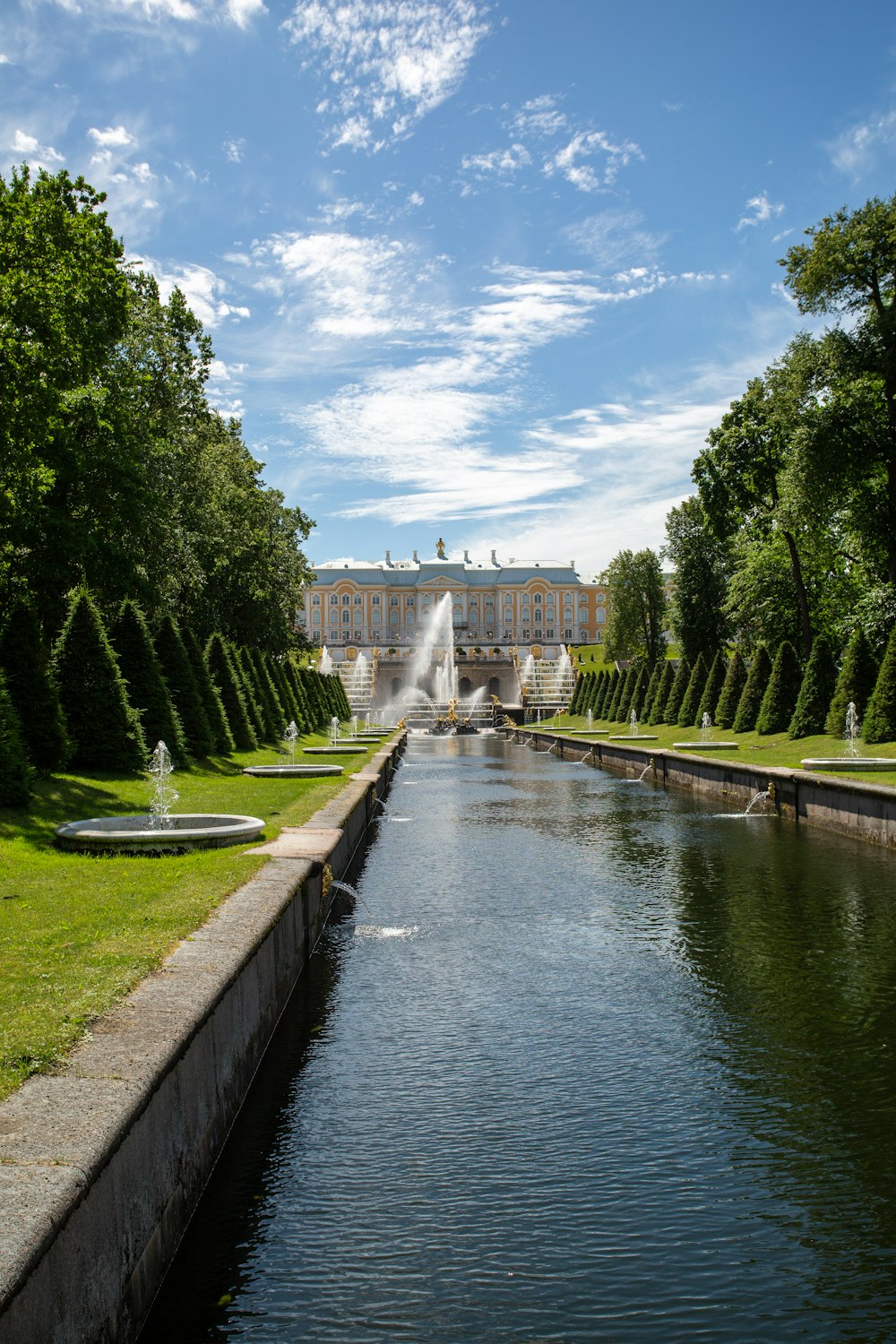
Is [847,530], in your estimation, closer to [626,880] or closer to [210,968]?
[626,880]

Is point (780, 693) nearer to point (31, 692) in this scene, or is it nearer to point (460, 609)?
point (31, 692)

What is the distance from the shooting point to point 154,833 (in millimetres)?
8898

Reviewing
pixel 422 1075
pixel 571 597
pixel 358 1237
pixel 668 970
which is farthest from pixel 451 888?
pixel 571 597

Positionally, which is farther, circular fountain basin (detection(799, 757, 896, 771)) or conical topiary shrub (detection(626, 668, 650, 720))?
conical topiary shrub (detection(626, 668, 650, 720))

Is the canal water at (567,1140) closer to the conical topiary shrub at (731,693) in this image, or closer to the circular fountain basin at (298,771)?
the circular fountain basin at (298,771)

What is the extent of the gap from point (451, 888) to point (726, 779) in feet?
35.2

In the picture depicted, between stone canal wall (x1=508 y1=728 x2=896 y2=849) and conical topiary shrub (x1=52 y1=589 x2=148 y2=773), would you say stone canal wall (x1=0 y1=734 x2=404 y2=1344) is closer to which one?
stone canal wall (x1=508 y1=728 x2=896 y2=849)

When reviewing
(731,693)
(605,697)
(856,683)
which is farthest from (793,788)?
(605,697)

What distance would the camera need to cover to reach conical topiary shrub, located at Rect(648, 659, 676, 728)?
43531mm

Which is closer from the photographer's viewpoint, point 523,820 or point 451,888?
point 451,888

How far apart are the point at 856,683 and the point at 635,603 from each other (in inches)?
1636

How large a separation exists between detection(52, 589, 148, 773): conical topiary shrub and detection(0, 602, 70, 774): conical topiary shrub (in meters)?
1.92

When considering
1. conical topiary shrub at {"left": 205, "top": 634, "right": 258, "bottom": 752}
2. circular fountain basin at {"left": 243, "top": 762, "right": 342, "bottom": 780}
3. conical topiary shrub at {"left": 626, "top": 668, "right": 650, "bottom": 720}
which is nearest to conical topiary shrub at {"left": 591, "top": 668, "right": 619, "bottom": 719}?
conical topiary shrub at {"left": 626, "top": 668, "right": 650, "bottom": 720}

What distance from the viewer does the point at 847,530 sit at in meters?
28.1
